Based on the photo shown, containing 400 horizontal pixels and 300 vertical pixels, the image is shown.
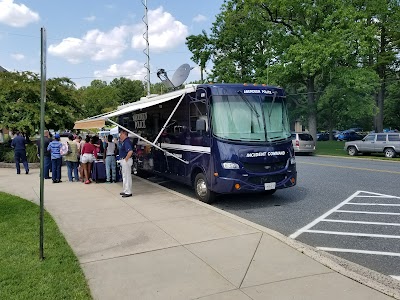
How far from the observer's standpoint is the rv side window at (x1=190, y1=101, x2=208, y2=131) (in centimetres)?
902

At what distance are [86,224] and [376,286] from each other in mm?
4975

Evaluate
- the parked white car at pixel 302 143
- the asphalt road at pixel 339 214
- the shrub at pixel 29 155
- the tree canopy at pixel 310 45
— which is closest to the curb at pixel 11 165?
the shrub at pixel 29 155

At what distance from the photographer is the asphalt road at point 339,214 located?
19.2ft

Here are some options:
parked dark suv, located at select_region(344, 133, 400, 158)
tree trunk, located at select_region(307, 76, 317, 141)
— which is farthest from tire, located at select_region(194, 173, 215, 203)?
tree trunk, located at select_region(307, 76, 317, 141)

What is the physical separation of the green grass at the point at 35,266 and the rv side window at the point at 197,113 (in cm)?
402

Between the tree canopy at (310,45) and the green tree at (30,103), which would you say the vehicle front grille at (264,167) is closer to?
the green tree at (30,103)

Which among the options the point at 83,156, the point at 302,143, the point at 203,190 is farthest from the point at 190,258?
the point at 302,143


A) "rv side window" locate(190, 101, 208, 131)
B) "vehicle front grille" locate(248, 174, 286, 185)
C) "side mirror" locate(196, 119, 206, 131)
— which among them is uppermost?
"rv side window" locate(190, 101, 208, 131)

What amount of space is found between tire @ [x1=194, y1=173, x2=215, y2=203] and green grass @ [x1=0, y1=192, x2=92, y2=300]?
3525 millimetres

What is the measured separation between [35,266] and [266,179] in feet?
17.6

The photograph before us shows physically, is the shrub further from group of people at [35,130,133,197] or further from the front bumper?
the front bumper

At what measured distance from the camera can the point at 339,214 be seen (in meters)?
8.10

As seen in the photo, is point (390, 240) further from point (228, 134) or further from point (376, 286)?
point (228, 134)

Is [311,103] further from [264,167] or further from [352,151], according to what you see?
[264,167]
